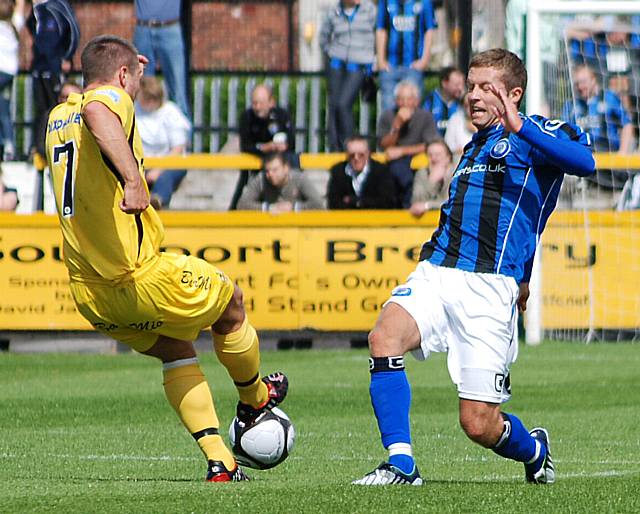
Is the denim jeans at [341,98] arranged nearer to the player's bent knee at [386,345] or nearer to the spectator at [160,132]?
the spectator at [160,132]

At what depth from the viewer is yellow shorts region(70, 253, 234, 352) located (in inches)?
264

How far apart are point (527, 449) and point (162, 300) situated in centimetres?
175

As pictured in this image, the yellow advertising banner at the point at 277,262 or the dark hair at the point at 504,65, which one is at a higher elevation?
the dark hair at the point at 504,65

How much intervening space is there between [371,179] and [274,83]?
15.5 feet

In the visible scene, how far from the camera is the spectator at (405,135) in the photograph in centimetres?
1579

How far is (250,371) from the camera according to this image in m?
7.13

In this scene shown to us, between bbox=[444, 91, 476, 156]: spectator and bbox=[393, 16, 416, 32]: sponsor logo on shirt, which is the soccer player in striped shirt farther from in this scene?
bbox=[393, 16, 416, 32]: sponsor logo on shirt

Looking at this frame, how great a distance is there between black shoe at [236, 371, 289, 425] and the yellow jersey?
0.95 metres

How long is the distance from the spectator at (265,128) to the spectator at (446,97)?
1.72 meters

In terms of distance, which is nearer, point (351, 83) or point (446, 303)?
point (446, 303)

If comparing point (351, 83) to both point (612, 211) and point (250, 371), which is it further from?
point (250, 371)

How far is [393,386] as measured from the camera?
6355mm

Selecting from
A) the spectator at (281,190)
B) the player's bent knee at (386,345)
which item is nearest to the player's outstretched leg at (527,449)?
the player's bent knee at (386,345)

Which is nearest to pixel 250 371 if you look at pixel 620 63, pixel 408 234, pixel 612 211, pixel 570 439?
pixel 570 439
